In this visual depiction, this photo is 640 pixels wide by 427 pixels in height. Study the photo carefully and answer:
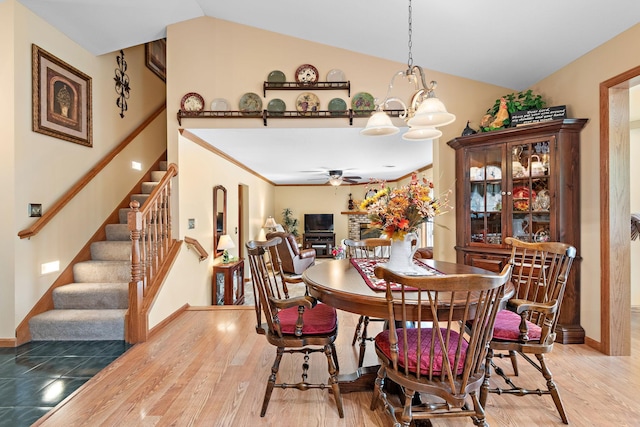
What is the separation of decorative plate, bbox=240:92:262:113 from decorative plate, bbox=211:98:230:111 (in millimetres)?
182

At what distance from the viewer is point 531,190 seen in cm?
308

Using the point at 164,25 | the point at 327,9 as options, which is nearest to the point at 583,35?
the point at 327,9

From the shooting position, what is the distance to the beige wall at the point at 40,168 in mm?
2859

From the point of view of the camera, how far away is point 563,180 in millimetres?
2891

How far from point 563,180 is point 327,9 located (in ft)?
8.64

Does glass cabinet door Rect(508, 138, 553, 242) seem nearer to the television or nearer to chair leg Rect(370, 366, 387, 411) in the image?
chair leg Rect(370, 366, 387, 411)

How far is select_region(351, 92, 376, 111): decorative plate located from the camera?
3.66 m

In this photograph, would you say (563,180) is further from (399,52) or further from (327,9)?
(327,9)

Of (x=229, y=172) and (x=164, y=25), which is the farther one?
(x=229, y=172)

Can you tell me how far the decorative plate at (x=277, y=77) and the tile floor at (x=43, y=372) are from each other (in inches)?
118

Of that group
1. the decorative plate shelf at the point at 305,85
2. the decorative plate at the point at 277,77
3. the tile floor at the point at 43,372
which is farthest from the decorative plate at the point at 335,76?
the tile floor at the point at 43,372

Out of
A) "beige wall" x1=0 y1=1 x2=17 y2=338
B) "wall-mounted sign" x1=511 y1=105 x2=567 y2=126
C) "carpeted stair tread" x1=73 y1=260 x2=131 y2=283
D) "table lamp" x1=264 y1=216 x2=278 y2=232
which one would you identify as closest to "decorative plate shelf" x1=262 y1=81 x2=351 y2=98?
"wall-mounted sign" x1=511 y1=105 x2=567 y2=126

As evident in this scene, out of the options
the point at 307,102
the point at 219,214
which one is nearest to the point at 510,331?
the point at 307,102

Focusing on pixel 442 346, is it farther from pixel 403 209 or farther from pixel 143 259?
pixel 143 259
